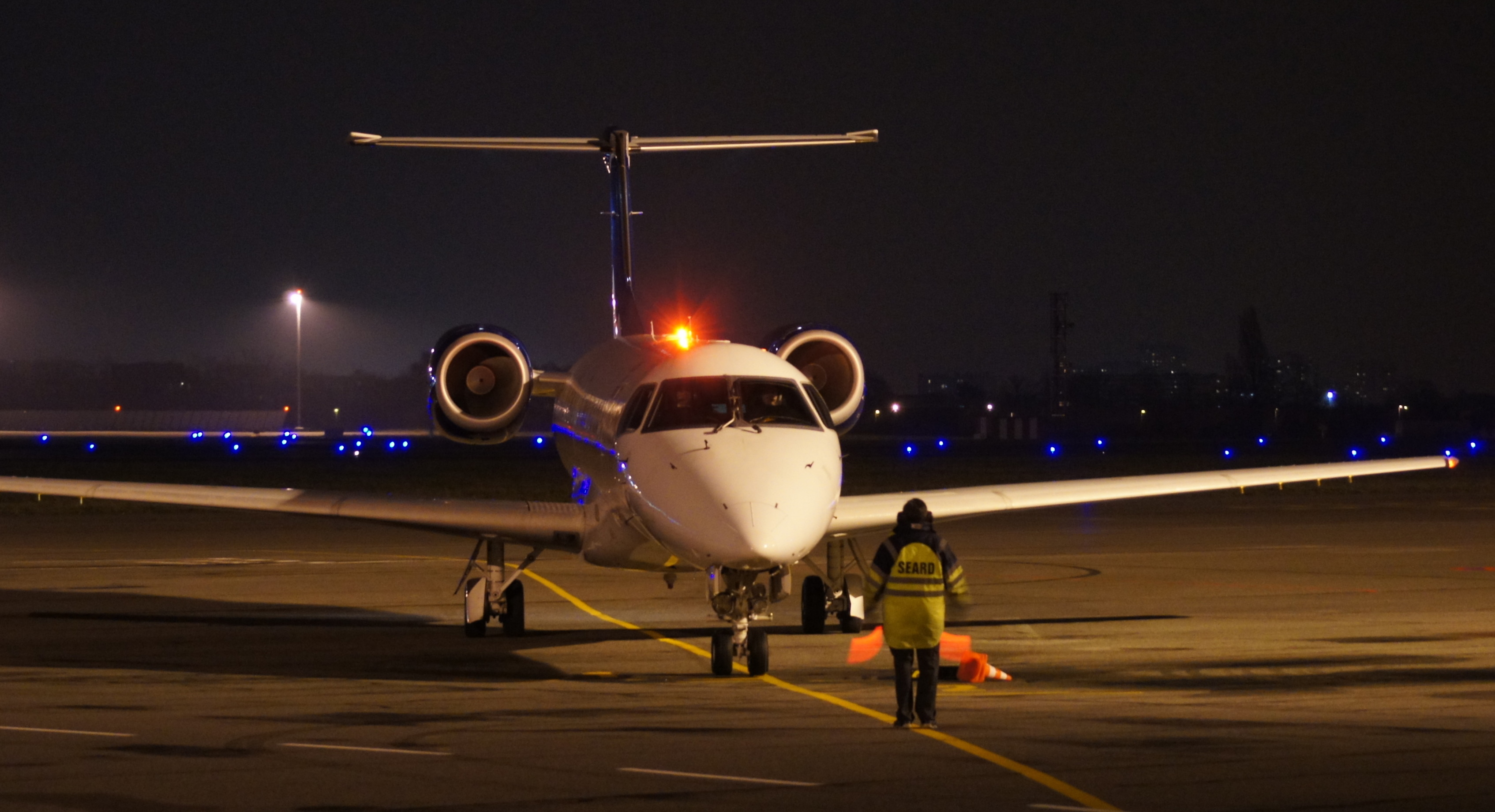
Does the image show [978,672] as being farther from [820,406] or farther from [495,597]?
[495,597]

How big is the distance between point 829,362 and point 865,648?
4.51m

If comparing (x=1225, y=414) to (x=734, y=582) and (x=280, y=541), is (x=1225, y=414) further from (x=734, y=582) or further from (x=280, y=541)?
(x=734, y=582)

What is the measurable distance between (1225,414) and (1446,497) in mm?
89034

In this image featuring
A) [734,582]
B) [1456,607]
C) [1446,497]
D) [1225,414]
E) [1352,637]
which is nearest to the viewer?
[734,582]

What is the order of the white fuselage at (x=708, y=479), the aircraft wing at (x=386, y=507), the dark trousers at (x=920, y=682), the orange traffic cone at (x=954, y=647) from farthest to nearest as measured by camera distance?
the aircraft wing at (x=386, y=507)
the orange traffic cone at (x=954, y=647)
the white fuselage at (x=708, y=479)
the dark trousers at (x=920, y=682)

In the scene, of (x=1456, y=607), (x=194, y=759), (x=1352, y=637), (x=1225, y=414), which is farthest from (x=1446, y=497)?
(x=1225, y=414)


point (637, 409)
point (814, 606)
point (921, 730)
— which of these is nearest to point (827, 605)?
point (814, 606)

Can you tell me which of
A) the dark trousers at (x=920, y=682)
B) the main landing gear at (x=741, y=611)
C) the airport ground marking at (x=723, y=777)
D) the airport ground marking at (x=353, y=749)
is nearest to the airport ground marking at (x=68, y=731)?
the airport ground marking at (x=353, y=749)

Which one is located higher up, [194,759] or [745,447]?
[745,447]

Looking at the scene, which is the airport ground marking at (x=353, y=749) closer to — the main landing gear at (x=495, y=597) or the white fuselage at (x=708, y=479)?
the white fuselage at (x=708, y=479)

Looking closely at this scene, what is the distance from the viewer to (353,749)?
996cm

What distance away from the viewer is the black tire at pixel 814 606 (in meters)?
17.3

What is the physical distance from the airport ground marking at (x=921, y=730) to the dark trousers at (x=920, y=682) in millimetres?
118

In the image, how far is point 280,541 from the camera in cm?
3127
